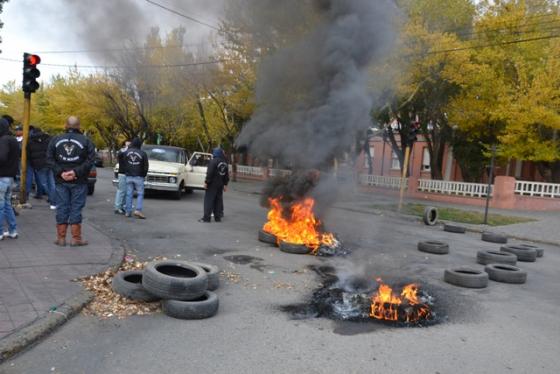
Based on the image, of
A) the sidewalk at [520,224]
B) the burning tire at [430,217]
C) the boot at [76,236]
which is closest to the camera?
the boot at [76,236]

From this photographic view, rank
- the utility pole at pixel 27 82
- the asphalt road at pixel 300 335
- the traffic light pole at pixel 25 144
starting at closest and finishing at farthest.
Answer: the asphalt road at pixel 300 335 → the traffic light pole at pixel 25 144 → the utility pole at pixel 27 82

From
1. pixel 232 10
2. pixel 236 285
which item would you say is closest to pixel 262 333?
pixel 236 285

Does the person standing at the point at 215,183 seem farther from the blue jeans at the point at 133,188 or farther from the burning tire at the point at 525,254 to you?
the burning tire at the point at 525,254

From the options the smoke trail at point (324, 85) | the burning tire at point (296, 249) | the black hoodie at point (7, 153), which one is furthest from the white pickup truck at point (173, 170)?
the burning tire at point (296, 249)

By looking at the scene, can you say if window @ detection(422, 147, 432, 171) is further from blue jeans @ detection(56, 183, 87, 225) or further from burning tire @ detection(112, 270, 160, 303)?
burning tire @ detection(112, 270, 160, 303)

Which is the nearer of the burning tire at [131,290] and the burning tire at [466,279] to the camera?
the burning tire at [131,290]

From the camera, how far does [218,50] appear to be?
20.0 meters

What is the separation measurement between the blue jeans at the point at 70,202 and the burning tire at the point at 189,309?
277 centimetres

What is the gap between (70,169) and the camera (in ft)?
21.4

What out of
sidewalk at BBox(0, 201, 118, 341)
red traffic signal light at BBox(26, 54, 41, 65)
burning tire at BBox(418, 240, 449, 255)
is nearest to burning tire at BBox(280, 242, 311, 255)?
burning tire at BBox(418, 240, 449, 255)

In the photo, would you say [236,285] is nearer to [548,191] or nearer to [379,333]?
[379,333]

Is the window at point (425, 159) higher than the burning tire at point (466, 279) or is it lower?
higher

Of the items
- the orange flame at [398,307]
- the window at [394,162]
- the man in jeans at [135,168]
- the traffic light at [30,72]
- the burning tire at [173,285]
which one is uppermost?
the traffic light at [30,72]

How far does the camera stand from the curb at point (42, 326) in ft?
11.4
